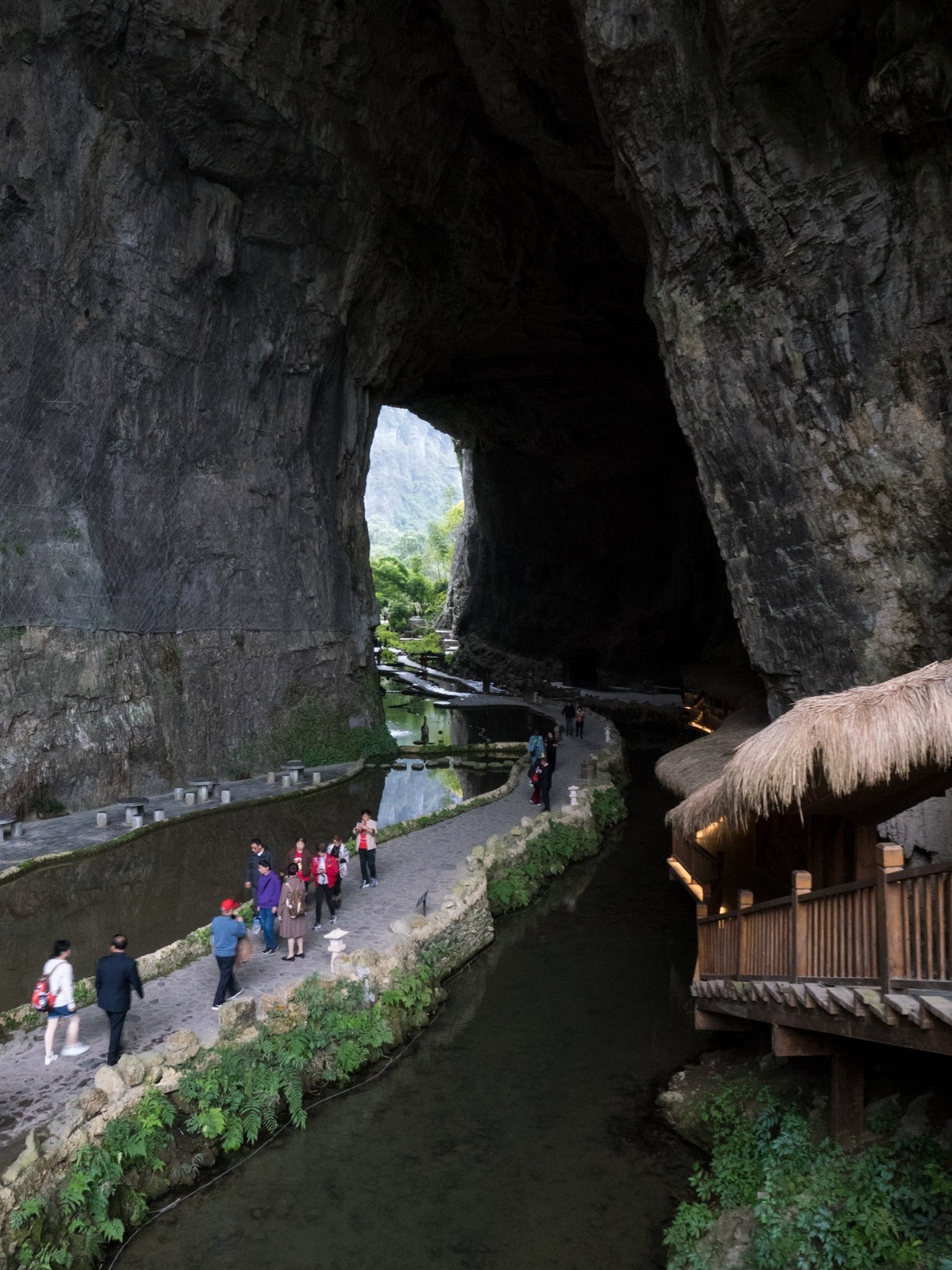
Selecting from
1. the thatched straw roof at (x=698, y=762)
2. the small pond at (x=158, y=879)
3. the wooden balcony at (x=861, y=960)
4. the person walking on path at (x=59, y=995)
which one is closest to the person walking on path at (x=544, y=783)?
the small pond at (x=158, y=879)

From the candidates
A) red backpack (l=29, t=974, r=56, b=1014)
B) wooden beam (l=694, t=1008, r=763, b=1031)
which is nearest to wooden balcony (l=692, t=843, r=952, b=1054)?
wooden beam (l=694, t=1008, r=763, b=1031)

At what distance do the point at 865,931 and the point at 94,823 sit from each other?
1863 cm

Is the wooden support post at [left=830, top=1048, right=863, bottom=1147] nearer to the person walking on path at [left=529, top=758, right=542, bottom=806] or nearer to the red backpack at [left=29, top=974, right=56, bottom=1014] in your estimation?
the red backpack at [left=29, top=974, right=56, bottom=1014]

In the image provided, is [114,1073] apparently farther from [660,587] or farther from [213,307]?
[660,587]

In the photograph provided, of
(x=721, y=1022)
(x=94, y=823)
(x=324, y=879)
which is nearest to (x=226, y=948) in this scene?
(x=324, y=879)

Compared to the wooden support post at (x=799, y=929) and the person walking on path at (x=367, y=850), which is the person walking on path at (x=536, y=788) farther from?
the wooden support post at (x=799, y=929)

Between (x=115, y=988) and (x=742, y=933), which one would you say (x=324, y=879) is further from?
(x=742, y=933)

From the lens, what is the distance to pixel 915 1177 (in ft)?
21.9

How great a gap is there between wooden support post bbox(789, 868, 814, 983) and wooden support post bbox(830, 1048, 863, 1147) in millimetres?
706

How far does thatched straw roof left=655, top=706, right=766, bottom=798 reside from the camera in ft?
45.2

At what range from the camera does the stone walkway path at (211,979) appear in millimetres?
8719

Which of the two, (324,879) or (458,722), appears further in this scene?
(458,722)

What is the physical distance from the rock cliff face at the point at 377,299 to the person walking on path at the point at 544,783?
6696mm

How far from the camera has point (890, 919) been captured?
6.29 metres
